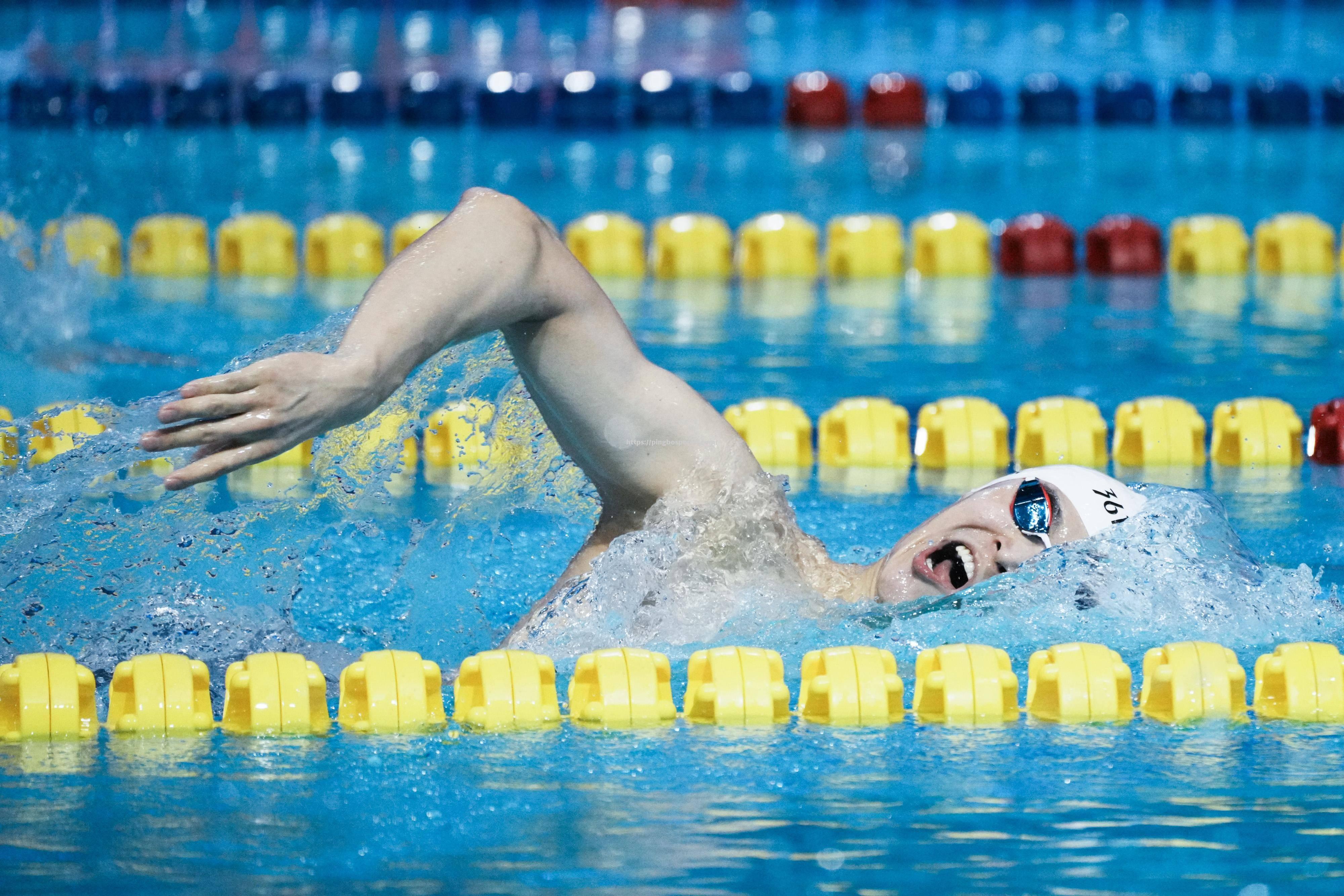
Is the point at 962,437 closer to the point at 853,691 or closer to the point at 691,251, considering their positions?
the point at 853,691

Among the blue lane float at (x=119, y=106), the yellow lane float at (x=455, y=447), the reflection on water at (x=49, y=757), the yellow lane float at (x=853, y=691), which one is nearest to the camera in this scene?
the reflection on water at (x=49, y=757)

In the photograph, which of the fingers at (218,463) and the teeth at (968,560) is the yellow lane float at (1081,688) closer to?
the teeth at (968,560)

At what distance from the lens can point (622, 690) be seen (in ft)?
8.90

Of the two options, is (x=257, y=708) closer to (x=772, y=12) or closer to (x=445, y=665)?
(x=445, y=665)

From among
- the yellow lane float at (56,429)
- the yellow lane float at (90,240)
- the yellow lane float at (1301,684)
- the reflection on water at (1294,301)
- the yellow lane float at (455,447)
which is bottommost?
the yellow lane float at (1301,684)

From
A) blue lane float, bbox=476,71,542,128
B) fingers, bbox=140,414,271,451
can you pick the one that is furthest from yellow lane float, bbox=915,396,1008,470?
blue lane float, bbox=476,71,542,128

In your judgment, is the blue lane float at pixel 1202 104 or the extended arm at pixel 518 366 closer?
the extended arm at pixel 518 366

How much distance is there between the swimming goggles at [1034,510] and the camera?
9.68ft

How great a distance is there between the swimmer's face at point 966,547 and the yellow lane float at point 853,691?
20 centimetres

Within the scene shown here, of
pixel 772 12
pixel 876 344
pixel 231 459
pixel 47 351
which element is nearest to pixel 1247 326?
pixel 876 344

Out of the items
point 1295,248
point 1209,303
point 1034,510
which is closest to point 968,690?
point 1034,510

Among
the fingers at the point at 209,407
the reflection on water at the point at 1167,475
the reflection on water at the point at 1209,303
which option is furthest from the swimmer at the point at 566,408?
the reflection on water at the point at 1209,303

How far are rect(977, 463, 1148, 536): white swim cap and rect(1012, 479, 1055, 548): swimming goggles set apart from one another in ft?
0.12

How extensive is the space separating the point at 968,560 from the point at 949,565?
0.12ft
